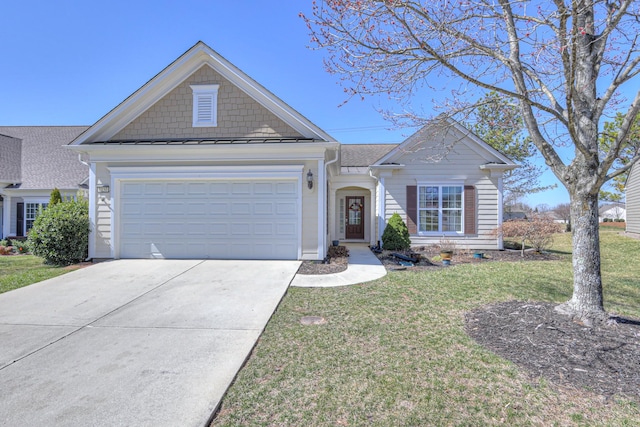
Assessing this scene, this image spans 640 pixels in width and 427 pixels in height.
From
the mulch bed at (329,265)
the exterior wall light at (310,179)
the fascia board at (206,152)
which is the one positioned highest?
the fascia board at (206,152)

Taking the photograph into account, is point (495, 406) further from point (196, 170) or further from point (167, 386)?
point (196, 170)

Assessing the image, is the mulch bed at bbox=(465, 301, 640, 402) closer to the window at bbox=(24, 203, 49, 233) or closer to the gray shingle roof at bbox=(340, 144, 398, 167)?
the gray shingle roof at bbox=(340, 144, 398, 167)

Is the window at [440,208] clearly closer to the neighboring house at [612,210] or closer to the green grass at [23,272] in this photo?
the green grass at [23,272]

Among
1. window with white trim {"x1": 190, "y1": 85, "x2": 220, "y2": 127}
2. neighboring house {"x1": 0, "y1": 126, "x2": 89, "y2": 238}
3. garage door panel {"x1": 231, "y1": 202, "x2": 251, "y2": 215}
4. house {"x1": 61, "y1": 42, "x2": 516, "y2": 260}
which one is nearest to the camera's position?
house {"x1": 61, "y1": 42, "x2": 516, "y2": 260}

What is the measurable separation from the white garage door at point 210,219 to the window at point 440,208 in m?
5.62

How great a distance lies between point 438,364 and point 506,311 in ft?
7.00

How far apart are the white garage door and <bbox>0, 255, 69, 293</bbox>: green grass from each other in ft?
5.62

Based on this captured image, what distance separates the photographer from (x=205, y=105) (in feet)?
29.3

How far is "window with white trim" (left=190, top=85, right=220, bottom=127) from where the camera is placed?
8.86 m

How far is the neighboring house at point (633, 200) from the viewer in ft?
51.7

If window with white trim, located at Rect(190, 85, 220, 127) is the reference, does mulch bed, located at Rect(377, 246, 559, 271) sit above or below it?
below

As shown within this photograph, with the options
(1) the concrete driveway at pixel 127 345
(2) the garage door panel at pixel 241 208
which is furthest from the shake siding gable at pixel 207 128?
(1) the concrete driveway at pixel 127 345

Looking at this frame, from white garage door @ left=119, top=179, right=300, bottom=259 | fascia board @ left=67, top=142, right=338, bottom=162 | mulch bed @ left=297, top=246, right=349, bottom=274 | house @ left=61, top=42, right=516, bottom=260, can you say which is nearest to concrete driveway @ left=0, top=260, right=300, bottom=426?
mulch bed @ left=297, top=246, right=349, bottom=274

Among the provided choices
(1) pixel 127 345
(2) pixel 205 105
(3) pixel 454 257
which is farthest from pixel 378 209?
(1) pixel 127 345
